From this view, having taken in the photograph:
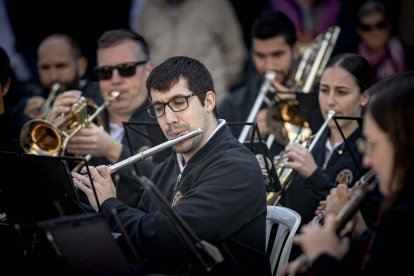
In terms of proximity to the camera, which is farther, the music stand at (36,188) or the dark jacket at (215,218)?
the music stand at (36,188)

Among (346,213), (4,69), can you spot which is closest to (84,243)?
(346,213)

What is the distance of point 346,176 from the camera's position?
5289mm

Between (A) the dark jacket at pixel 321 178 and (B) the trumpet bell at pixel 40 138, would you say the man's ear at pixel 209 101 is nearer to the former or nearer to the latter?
(A) the dark jacket at pixel 321 178

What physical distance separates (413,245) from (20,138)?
357 cm

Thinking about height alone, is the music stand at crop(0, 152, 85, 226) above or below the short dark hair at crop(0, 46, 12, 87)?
below

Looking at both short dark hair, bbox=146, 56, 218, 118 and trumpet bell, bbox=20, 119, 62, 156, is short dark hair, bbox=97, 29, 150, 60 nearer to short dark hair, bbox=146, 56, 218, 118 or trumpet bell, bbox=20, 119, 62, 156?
trumpet bell, bbox=20, 119, 62, 156

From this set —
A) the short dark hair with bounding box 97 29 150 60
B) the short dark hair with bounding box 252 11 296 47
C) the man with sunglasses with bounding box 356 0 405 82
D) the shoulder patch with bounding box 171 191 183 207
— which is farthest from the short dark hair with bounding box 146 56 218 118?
the man with sunglasses with bounding box 356 0 405 82

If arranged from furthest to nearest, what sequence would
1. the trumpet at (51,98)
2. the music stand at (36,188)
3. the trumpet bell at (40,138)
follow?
the trumpet at (51,98) < the trumpet bell at (40,138) < the music stand at (36,188)

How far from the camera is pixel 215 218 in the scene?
4.02 m

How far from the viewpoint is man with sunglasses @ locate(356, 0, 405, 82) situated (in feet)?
25.6

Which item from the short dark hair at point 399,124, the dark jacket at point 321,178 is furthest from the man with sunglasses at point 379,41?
the short dark hair at point 399,124

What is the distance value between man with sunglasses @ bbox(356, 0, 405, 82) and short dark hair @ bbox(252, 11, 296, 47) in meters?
1.07

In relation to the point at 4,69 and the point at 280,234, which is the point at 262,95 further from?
the point at 280,234

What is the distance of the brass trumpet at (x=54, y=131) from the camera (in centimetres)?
587
